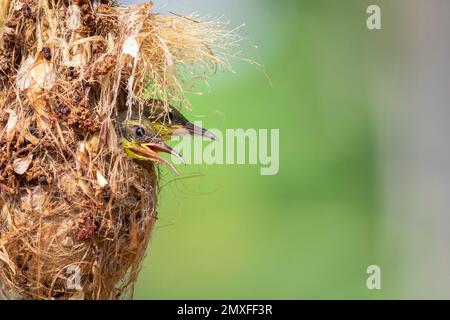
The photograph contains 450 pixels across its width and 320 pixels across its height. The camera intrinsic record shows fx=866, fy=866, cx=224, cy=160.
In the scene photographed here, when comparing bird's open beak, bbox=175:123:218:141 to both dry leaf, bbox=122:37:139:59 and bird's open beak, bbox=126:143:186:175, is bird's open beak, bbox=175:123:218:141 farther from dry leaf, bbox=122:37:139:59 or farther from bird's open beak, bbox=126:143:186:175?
dry leaf, bbox=122:37:139:59

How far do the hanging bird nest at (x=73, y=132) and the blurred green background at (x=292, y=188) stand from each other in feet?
11.6

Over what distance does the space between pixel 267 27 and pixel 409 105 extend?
151 cm

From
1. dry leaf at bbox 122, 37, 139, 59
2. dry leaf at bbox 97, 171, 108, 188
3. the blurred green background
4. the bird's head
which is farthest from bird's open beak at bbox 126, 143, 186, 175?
the blurred green background

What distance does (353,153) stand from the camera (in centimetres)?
816

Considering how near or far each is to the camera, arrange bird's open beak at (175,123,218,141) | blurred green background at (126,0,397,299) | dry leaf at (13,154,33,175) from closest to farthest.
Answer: dry leaf at (13,154,33,175), bird's open beak at (175,123,218,141), blurred green background at (126,0,397,299)

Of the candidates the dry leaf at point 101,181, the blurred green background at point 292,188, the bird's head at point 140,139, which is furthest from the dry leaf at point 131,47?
the blurred green background at point 292,188

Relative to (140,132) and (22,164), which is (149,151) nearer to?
(140,132)

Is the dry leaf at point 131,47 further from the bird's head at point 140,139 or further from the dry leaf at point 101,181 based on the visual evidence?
the dry leaf at point 101,181

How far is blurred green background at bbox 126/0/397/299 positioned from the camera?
7.34 metres

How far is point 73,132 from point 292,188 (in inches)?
196

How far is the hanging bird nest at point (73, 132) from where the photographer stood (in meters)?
3.13

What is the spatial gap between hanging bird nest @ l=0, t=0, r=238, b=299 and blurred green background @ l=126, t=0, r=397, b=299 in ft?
11.6

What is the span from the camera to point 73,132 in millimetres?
3148

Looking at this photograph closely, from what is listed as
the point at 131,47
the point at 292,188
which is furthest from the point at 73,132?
the point at 292,188
